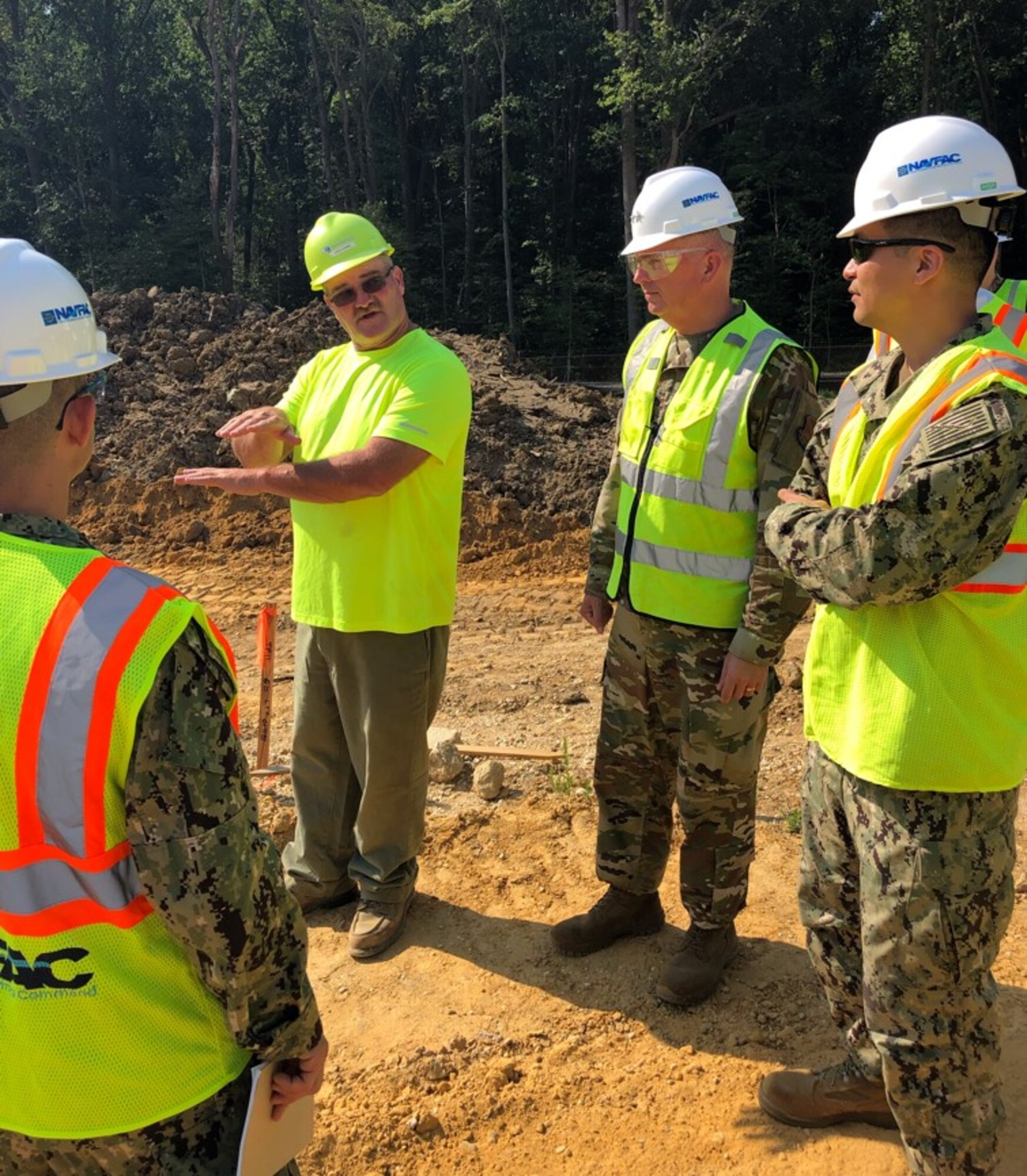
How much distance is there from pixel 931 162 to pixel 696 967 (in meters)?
2.57

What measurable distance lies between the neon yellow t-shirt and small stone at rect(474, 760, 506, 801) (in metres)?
1.53

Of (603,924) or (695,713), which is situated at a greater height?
(695,713)

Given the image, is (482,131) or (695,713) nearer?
(695,713)

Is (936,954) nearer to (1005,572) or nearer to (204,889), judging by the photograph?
(1005,572)

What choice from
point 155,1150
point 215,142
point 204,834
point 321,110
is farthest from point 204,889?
point 321,110

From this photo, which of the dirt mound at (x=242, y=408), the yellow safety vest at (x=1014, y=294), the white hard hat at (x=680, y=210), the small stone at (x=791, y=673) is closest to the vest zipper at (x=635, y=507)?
the white hard hat at (x=680, y=210)

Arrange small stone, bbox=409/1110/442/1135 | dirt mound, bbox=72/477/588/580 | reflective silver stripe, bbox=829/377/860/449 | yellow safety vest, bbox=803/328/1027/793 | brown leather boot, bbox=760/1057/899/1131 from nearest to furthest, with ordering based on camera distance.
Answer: yellow safety vest, bbox=803/328/1027/793, reflective silver stripe, bbox=829/377/860/449, brown leather boot, bbox=760/1057/899/1131, small stone, bbox=409/1110/442/1135, dirt mound, bbox=72/477/588/580

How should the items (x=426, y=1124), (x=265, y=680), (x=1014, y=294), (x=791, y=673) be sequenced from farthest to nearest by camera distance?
1. (x=791, y=673)
2. (x=265, y=680)
3. (x=1014, y=294)
4. (x=426, y=1124)

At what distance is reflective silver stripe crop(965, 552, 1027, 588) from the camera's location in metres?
2.30

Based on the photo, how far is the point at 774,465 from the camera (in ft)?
10.7

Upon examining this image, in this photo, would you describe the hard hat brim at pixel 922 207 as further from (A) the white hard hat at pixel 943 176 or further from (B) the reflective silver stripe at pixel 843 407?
(B) the reflective silver stripe at pixel 843 407

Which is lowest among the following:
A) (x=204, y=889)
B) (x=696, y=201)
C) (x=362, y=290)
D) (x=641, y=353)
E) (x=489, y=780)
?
(x=489, y=780)

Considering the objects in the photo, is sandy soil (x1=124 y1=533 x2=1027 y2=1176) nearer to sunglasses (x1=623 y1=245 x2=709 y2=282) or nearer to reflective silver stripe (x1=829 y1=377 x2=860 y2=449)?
reflective silver stripe (x1=829 y1=377 x2=860 y2=449)

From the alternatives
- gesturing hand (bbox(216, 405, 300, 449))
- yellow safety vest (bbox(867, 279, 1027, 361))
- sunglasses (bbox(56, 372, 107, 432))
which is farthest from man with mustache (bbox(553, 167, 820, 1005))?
sunglasses (bbox(56, 372, 107, 432))
